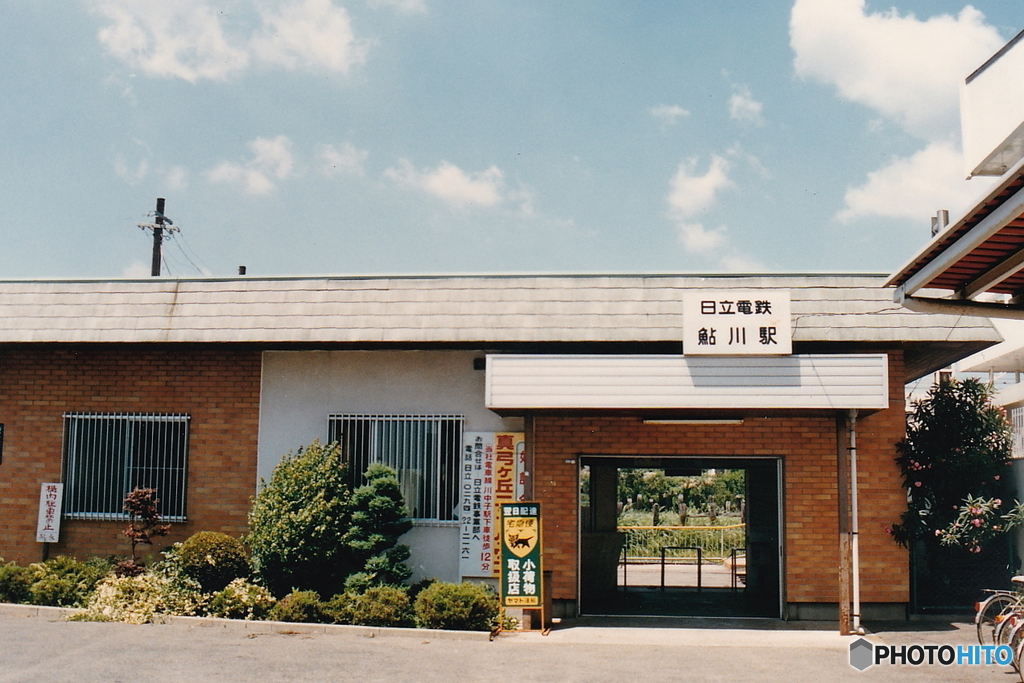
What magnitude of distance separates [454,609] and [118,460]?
21.0ft

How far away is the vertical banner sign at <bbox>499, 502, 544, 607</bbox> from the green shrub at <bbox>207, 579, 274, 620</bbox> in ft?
10.8

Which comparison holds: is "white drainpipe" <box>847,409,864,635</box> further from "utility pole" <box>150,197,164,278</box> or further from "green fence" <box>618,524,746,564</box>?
"utility pole" <box>150,197,164,278</box>

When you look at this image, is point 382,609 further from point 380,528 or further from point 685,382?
point 685,382

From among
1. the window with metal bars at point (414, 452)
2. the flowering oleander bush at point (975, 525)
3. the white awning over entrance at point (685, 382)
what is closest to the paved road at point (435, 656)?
the flowering oleander bush at point (975, 525)

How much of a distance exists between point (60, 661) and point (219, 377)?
5.64 m

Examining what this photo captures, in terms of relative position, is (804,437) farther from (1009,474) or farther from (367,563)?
(367,563)

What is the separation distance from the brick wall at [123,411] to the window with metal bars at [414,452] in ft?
5.11

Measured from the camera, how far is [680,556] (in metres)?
24.6

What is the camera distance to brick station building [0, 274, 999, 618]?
1200 cm

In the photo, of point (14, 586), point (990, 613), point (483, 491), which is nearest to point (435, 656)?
point (483, 491)

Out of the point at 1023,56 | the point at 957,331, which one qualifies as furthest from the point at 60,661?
the point at 1023,56

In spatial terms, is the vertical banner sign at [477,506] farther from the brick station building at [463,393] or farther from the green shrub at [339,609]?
the green shrub at [339,609]

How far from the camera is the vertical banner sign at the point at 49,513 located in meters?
14.2

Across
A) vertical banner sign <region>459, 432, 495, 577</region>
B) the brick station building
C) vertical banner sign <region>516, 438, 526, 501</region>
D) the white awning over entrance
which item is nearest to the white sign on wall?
the brick station building
